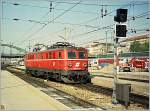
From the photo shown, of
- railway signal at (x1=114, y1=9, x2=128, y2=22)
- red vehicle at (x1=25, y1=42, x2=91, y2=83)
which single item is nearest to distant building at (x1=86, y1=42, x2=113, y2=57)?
red vehicle at (x1=25, y1=42, x2=91, y2=83)

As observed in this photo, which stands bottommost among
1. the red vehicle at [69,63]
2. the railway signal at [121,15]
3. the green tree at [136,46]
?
the red vehicle at [69,63]

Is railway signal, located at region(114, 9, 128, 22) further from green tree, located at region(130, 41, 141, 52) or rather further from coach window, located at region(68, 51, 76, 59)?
green tree, located at region(130, 41, 141, 52)

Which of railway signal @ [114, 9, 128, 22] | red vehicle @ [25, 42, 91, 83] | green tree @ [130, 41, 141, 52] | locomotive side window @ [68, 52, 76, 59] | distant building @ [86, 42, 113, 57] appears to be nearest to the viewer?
railway signal @ [114, 9, 128, 22]

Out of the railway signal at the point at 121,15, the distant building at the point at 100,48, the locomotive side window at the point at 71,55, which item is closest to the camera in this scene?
the railway signal at the point at 121,15

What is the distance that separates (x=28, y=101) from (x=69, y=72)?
10.7m

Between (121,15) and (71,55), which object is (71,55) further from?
(121,15)

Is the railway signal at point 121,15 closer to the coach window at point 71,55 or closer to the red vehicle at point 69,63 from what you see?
the red vehicle at point 69,63

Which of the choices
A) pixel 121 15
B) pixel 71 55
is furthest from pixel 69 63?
pixel 121 15

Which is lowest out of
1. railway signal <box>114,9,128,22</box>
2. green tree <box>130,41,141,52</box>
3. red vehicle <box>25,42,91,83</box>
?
red vehicle <box>25,42,91,83</box>

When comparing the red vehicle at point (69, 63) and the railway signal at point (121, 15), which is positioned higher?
the railway signal at point (121, 15)

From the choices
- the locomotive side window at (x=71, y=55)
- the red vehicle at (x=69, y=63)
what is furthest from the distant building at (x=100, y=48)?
the locomotive side window at (x=71, y=55)

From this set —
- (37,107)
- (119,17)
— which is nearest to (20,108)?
(37,107)

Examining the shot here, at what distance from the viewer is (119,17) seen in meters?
14.2

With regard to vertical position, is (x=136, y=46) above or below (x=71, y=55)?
above
